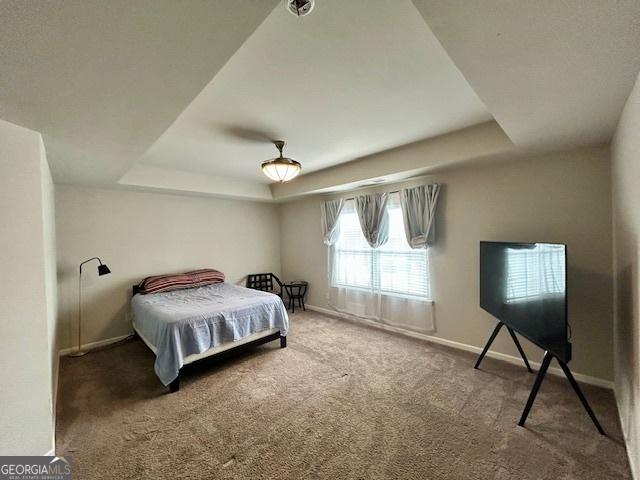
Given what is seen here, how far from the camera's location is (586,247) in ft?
7.91

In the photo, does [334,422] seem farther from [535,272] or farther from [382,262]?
[382,262]

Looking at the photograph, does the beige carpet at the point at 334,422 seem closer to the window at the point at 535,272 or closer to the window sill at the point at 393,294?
the window sill at the point at 393,294

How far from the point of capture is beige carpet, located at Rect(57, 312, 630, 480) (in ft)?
5.26

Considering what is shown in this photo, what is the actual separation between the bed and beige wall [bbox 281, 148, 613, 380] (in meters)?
2.28

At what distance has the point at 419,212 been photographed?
343 centimetres

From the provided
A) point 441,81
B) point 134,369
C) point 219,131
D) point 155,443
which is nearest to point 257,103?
→ point 219,131

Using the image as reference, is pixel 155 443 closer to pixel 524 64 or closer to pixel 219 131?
pixel 219 131

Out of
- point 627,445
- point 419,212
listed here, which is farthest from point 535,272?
point 419,212

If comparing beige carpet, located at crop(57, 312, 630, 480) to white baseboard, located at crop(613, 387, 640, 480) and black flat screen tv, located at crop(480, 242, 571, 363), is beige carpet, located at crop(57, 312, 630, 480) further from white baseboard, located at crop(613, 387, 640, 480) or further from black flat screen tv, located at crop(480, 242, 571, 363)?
black flat screen tv, located at crop(480, 242, 571, 363)

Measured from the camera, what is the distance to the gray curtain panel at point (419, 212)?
3322mm

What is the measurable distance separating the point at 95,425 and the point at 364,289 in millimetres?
3437

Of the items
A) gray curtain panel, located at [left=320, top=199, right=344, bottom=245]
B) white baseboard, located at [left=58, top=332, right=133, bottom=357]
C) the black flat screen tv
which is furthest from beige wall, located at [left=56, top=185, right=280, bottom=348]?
the black flat screen tv

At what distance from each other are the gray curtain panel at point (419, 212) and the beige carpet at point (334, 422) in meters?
1.45

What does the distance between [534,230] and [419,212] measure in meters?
A: 1.21
